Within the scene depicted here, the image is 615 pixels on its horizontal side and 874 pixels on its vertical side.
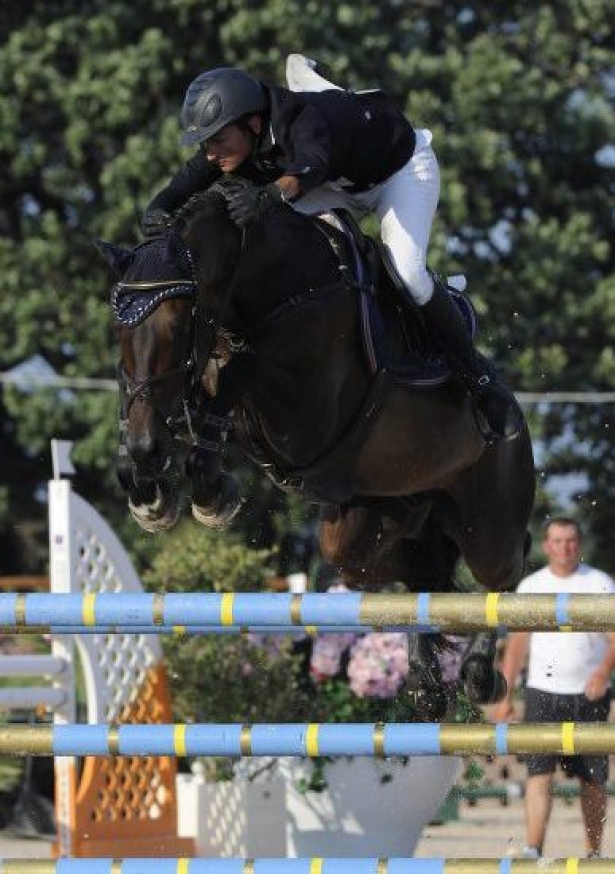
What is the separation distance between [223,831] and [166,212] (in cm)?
398

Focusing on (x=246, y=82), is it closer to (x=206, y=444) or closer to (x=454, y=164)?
(x=206, y=444)

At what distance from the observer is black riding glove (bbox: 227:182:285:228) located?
19.5 feet

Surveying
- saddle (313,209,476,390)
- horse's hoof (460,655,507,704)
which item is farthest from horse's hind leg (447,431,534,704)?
saddle (313,209,476,390)

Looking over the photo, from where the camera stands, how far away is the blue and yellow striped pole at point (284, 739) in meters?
4.11

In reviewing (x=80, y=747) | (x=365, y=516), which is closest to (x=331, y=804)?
(x=365, y=516)

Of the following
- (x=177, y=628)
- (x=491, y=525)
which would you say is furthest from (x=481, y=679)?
(x=177, y=628)

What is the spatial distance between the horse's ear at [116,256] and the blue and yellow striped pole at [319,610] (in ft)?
5.71

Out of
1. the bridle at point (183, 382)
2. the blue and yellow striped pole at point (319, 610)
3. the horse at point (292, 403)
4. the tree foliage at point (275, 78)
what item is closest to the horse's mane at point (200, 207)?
the horse at point (292, 403)

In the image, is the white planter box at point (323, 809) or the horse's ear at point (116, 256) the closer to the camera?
the horse's ear at point (116, 256)

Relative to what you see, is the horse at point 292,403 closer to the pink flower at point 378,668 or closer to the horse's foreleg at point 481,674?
the horse's foreleg at point 481,674

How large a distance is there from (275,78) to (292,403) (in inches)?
559

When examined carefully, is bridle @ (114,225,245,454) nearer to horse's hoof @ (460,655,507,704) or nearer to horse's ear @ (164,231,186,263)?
horse's ear @ (164,231,186,263)

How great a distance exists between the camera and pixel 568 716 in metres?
8.30

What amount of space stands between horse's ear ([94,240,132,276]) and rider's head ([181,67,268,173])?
1.32 feet
